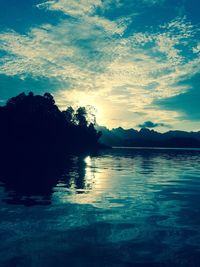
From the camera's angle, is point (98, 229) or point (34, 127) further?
point (34, 127)

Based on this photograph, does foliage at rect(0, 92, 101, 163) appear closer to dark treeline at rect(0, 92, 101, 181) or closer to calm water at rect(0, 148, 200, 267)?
dark treeline at rect(0, 92, 101, 181)

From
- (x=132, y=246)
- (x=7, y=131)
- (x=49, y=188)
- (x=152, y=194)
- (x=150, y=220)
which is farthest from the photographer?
(x=7, y=131)

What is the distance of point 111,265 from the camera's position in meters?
10.9

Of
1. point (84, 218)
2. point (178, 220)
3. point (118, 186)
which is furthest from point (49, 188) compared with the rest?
point (178, 220)

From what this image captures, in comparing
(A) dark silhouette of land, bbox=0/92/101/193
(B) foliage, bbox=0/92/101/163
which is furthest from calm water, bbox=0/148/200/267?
(B) foliage, bbox=0/92/101/163

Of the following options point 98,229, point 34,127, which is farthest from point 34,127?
point 98,229

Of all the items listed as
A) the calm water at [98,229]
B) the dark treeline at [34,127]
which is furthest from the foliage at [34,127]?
the calm water at [98,229]

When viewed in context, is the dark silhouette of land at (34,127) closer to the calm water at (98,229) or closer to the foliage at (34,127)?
the foliage at (34,127)

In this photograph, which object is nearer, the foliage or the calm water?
the calm water

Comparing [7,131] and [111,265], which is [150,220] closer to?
[111,265]

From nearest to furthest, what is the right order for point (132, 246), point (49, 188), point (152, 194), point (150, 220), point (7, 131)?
point (132, 246), point (150, 220), point (152, 194), point (49, 188), point (7, 131)

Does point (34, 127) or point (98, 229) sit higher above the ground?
point (34, 127)

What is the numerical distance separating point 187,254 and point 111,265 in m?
3.24

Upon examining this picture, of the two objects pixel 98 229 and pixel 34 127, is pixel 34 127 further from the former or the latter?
pixel 98 229
